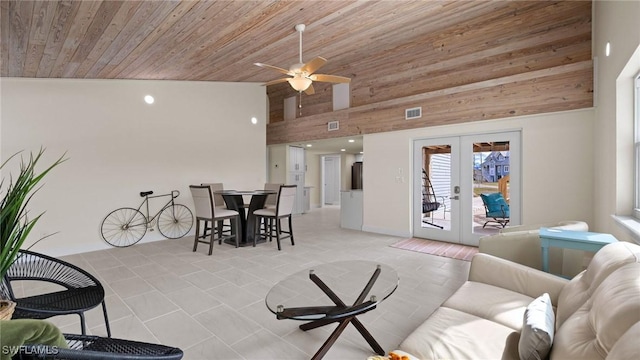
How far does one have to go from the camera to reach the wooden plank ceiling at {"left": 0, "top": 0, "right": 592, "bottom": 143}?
3.30 m

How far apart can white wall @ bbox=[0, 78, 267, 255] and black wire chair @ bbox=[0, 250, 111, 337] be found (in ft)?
10.7

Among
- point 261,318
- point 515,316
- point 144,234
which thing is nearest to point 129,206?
point 144,234

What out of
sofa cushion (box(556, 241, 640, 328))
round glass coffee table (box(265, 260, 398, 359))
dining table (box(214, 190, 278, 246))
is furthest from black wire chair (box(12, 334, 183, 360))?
dining table (box(214, 190, 278, 246))

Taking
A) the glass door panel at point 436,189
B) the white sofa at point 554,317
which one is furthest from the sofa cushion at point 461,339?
the glass door panel at point 436,189

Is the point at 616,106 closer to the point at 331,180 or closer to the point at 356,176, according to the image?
the point at 356,176

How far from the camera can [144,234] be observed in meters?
5.43

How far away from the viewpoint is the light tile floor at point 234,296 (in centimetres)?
218

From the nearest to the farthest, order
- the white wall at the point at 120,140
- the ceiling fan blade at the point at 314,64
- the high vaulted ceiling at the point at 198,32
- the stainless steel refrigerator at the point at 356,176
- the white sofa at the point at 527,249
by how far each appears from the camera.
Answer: the white sofa at the point at 527,249, the high vaulted ceiling at the point at 198,32, the ceiling fan blade at the point at 314,64, the white wall at the point at 120,140, the stainless steel refrigerator at the point at 356,176

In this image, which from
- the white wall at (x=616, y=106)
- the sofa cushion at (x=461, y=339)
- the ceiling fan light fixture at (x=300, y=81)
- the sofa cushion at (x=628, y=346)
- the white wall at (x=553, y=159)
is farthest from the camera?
the white wall at (x=553, y=159)

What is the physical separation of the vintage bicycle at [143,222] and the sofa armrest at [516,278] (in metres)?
5.34

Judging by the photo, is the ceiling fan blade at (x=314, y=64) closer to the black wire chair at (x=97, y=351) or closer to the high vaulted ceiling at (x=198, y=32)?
the high vaulted ceiling at (x=198, y=32)

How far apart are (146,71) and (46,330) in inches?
207

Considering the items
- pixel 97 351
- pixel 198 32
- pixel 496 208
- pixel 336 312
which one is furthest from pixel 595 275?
pixel 198 32

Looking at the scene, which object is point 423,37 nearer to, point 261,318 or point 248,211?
point 248,211
